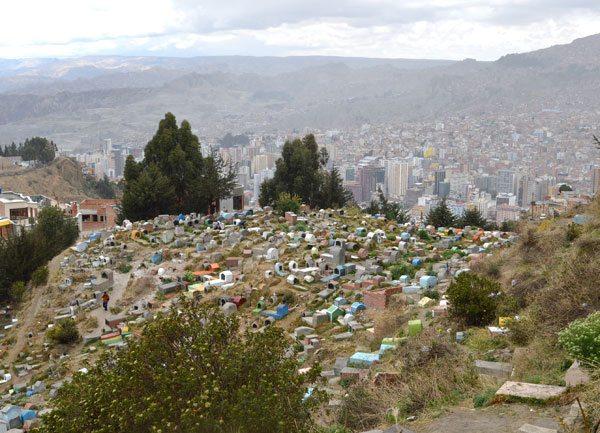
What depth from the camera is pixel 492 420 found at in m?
4.63

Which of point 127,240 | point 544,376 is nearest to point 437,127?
point 127,240

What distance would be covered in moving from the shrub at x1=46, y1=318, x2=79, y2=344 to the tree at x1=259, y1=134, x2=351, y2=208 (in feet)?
37.5

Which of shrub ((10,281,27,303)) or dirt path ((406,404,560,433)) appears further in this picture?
shrub ((10,281,27,303))

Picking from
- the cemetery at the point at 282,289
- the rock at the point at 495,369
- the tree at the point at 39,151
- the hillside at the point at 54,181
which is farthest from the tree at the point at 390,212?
the tree at the point at 39,151

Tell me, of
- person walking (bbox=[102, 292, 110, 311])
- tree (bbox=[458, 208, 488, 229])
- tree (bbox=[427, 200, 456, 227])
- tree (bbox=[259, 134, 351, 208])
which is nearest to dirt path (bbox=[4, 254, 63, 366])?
person walking (bbox=[102, 292, 110, 311])

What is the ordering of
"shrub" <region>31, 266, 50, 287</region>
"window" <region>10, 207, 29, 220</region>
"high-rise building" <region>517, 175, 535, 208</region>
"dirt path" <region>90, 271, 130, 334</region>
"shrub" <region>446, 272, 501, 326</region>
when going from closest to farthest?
"shrub" <region>446, 272, 501, 326</region>, "dirt path" <region>90, 271, 130, 334</region>, "shrub" <region>31, 266, 50, 287</region>, "window" <region>10, 207, 29, 220</region>, "high-rise building" <region>517, 175, 535, 208</region>

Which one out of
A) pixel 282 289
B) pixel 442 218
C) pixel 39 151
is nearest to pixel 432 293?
pixel 282 289

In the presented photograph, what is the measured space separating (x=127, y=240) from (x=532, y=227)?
32.9 feet

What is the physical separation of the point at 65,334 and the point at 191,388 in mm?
7763

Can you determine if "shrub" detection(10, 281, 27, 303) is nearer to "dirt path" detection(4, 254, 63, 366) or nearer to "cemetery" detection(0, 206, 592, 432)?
"dirt path" detection(4, 254, 63, 366)

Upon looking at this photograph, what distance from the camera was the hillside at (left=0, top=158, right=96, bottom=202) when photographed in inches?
2000

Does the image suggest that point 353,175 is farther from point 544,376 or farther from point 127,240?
point 544,376

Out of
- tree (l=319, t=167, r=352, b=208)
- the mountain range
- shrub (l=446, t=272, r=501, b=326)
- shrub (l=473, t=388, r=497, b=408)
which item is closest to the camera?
shrub (l=473, t=388, r=497, b=408)

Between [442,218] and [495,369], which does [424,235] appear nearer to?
[442,218]
